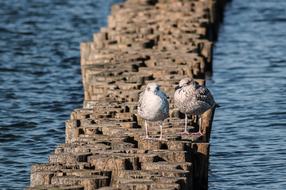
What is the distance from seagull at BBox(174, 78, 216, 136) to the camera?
16281mm

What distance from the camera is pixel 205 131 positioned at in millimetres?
17078

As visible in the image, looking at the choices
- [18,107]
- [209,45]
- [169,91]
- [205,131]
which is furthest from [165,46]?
[205,131]

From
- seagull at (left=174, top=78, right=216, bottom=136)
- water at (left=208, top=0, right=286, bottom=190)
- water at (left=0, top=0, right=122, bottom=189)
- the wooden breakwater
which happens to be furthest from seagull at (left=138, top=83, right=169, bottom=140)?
water at (left=0, top=0, right=122, bottom=189)

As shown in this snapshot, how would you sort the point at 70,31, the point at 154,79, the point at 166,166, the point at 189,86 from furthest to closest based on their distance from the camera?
1. the point at 70,31
2. the point at 154,79
3. the point at 189,86
4. the point at 166,166

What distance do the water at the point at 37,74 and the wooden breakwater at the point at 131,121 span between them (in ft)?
4.02

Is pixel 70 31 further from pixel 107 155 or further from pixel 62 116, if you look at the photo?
pixel 107 155

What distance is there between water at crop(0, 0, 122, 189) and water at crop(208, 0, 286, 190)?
9.33 feet

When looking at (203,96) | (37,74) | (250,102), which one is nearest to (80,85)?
(37,74)

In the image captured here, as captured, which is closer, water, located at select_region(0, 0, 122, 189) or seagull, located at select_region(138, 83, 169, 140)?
seagull, located at select_region(138, 83, 169, 140)

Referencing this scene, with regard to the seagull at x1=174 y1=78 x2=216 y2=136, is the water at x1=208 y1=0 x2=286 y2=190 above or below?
below

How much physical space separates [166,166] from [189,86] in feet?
10.7

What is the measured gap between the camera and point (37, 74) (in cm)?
2831

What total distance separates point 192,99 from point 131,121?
87cm

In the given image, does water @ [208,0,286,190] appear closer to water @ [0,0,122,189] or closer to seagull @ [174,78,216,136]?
seagull @ [174,78,216,136]
